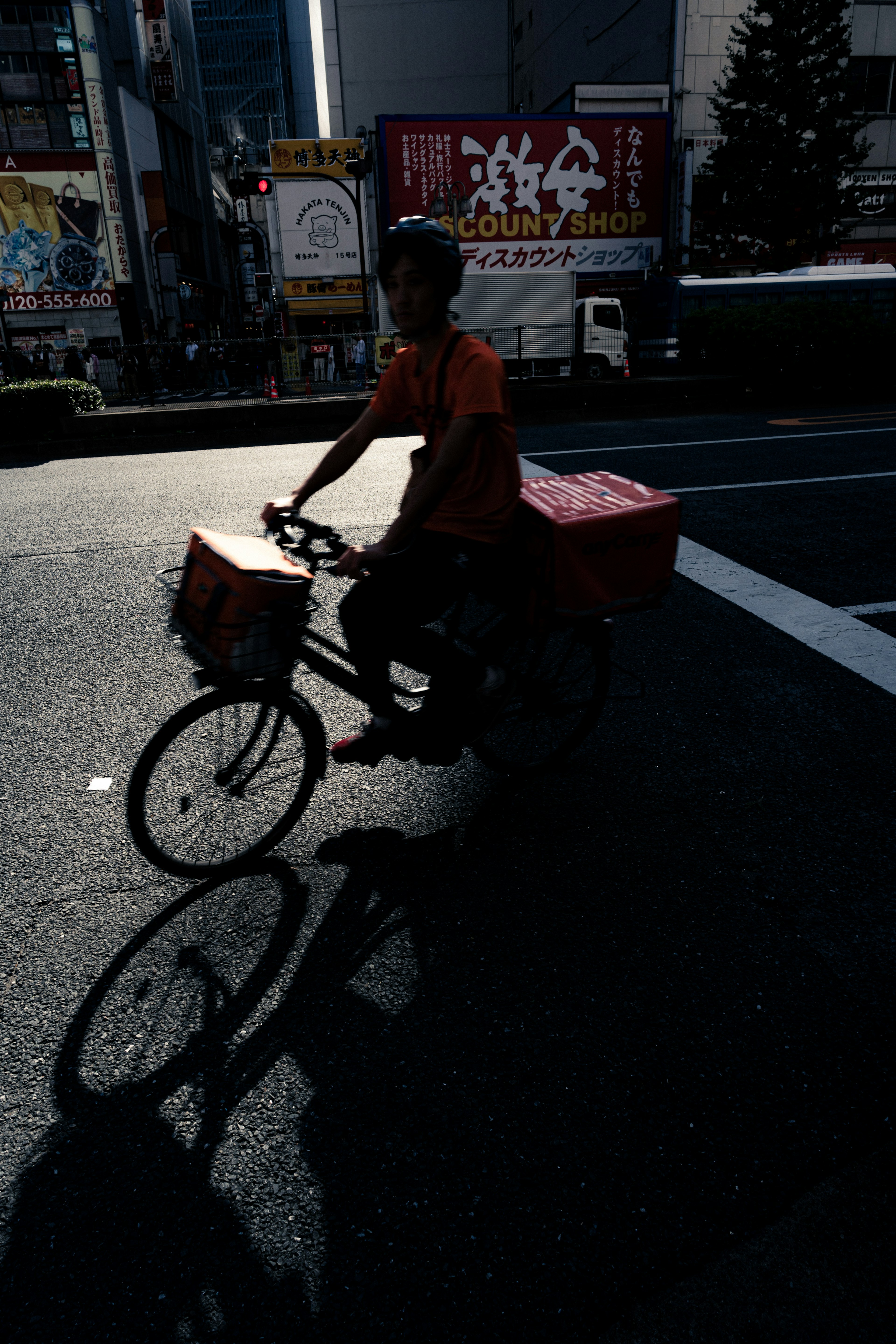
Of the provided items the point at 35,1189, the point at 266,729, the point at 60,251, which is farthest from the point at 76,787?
the point at 60,251

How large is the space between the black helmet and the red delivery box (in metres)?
0.81

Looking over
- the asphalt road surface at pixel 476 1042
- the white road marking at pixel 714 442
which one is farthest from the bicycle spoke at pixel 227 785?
the white road marking at pixel 714 442

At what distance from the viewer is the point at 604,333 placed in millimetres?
23312

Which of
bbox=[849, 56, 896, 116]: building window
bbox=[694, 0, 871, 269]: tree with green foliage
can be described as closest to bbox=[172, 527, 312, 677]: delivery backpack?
bbox=[694, 0, 871, 269]: tree with green foliage

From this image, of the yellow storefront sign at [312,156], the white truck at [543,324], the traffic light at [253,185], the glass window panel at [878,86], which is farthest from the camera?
the glass window panel at [878,86]

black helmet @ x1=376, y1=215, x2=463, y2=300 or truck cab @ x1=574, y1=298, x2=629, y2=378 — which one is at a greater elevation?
black helmet @ x1=376, y1=215, x2=463, y2=300

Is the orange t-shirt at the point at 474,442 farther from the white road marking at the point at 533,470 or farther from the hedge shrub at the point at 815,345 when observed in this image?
the hedge shrub at the point at 815,345

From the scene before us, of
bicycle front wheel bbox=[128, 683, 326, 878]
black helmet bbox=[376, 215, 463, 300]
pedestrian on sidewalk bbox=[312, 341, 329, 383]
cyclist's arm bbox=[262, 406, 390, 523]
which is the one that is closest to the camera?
black helmet bbox=[376, 215, 463, 300]

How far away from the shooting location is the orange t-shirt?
2.61m

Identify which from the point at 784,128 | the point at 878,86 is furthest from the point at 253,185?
the point at 878,86

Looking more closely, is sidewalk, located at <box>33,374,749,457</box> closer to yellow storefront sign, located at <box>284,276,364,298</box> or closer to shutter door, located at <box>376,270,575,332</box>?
shutter door, located at <box>376,270,575,332</box>

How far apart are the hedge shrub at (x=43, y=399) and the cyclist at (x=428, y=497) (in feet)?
42.7

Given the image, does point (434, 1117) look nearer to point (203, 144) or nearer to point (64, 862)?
point (64, 862)

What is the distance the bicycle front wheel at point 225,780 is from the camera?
2.74m
